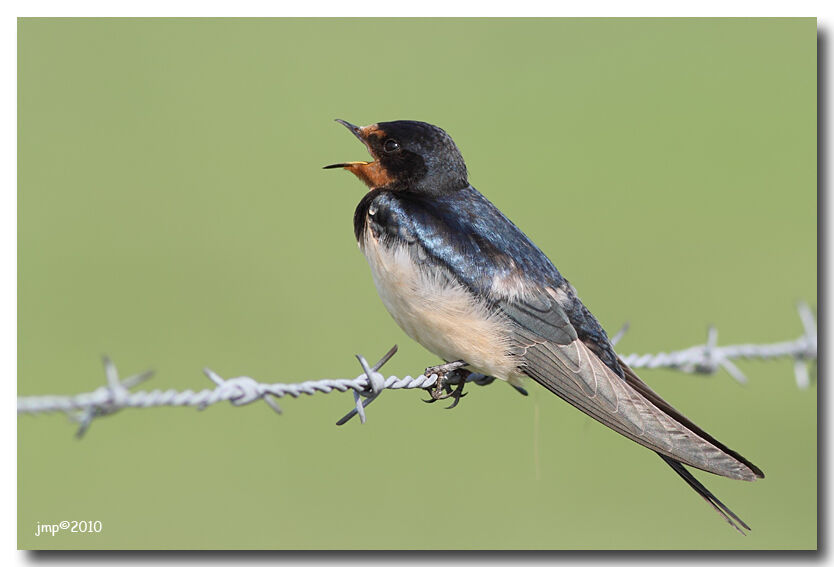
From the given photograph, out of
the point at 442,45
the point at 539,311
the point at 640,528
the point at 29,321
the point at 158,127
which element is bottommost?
the point at 640,528

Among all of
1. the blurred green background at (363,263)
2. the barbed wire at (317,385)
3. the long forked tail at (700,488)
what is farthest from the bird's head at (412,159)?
the long forked tail at (700,488)

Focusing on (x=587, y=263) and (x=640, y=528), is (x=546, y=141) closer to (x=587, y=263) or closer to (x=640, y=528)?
(x=587, y=263)

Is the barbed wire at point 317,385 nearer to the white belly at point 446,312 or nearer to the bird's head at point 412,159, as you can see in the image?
the white belly at point 446,312

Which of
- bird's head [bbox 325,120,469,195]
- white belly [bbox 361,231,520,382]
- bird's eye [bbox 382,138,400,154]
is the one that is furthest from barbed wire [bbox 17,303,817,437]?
bird's eye [bbox 382,138,400,154]

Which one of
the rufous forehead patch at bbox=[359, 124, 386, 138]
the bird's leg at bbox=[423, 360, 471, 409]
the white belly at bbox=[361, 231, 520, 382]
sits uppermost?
the rufous forehead patch at bbox=[359, 124, 386, 138]

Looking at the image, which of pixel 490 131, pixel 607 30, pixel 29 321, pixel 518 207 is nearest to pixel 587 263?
pixel 518 207

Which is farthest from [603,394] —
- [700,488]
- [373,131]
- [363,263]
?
[363,263]

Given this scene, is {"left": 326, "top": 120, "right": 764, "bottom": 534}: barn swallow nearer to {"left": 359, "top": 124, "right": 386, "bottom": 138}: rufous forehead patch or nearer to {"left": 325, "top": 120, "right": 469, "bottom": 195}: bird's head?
{"left": 325, "top": 120, "right": 469, "bottom": 195}: bird's head
